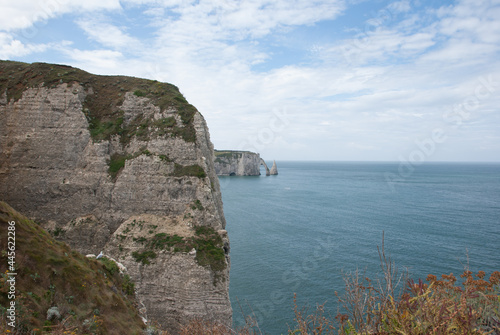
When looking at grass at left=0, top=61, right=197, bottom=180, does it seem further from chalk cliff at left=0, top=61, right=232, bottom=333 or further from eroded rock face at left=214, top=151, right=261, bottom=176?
eroded rock face at left=214, top=151, right=261, bottom=176

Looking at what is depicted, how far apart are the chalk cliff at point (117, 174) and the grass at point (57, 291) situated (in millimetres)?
10920

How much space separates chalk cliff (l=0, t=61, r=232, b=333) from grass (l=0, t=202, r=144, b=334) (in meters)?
10.9

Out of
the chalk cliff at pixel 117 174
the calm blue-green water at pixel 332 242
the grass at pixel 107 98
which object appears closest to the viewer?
the chalk cliff at pixel 117 174

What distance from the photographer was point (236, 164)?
163 metres

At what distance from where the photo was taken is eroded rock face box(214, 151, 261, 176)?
16000 cm

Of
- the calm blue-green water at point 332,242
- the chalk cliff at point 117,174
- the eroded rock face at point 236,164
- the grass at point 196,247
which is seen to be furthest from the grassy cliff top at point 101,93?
the eroded rock face at point 236,164

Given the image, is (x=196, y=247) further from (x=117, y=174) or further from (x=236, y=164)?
(x=236, y=164)

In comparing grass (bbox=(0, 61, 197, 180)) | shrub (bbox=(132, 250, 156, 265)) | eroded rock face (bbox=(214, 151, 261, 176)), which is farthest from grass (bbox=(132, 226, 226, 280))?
eroded rock face (bbox=(214, 151, 261, 176))

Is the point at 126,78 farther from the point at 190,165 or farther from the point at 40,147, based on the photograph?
the point at 190,165

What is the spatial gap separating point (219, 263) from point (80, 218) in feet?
54.9

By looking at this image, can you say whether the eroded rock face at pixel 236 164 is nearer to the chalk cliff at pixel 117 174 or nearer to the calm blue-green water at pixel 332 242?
the calm blue-green water at pixel 332 242

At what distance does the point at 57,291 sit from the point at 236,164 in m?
151

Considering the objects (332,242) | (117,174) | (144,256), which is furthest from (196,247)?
(332,242)

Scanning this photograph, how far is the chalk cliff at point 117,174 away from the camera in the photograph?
88.1 feet
